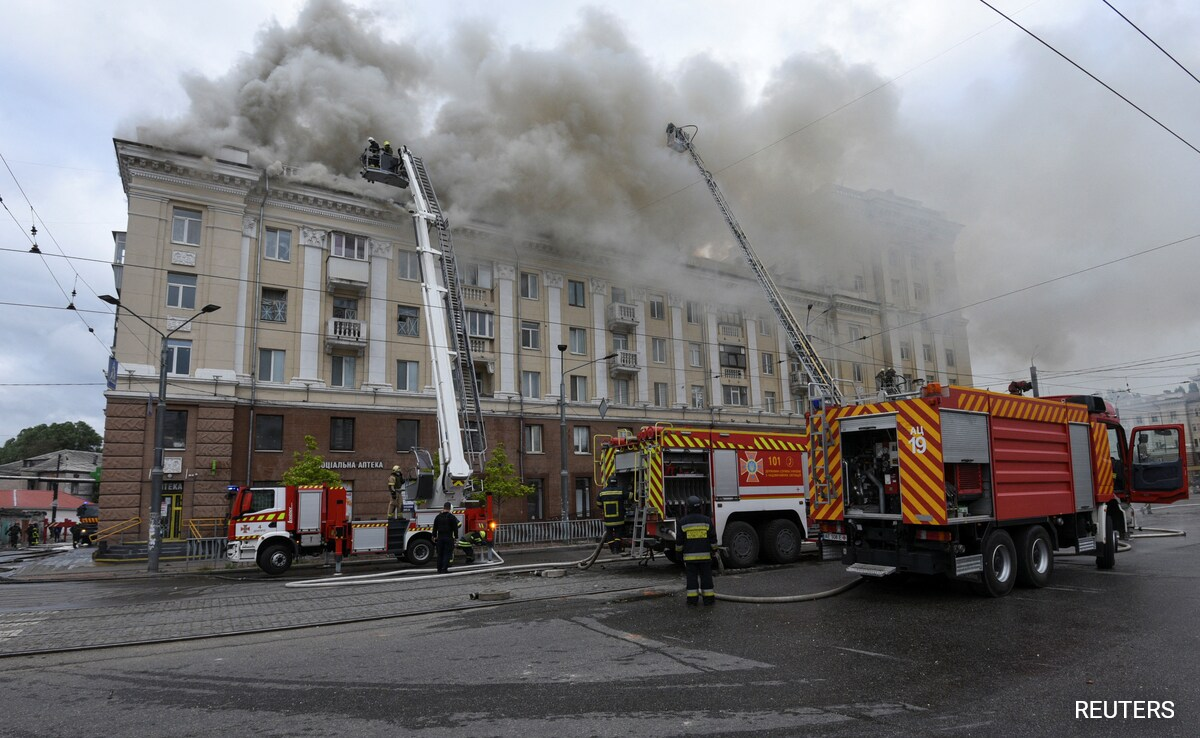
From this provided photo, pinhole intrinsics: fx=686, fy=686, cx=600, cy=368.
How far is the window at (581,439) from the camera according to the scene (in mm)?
32000

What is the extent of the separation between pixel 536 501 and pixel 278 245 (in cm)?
1508

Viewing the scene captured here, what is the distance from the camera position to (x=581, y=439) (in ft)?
106

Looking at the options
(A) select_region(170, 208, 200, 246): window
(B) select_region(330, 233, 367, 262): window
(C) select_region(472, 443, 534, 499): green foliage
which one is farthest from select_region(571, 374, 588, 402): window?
(A) select_region(170, 208, 200, 246): window

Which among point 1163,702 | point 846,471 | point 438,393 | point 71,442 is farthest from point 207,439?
point 71,442

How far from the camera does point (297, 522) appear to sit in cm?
1650

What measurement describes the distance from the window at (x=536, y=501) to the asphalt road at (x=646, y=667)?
66.8 feet

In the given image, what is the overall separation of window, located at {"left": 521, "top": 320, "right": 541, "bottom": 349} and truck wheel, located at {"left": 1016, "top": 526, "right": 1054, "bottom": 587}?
23875 millimetres

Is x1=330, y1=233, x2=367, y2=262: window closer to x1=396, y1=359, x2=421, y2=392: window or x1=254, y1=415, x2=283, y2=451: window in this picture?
x1=396, y1=359, x2=421, y2=392: window

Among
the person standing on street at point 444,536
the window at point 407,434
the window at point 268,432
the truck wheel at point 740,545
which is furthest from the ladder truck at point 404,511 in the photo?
the window at point 407,434

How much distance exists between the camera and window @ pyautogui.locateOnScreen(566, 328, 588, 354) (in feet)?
107

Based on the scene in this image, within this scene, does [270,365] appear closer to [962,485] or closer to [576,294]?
[576,294]

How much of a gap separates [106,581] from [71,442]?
315ft

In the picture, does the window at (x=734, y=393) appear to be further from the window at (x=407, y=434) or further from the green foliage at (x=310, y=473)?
the green foliage at (x=310, y=473)

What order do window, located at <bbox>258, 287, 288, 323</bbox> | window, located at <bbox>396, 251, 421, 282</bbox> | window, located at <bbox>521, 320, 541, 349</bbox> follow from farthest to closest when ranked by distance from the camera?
window, located at <bbox>521, 320, 541, 349</bbox> → window, located at <bbox>396, 251, 421, 282</bbox> → window, located at <bbox>258, 287, 288, 323</bbox>
